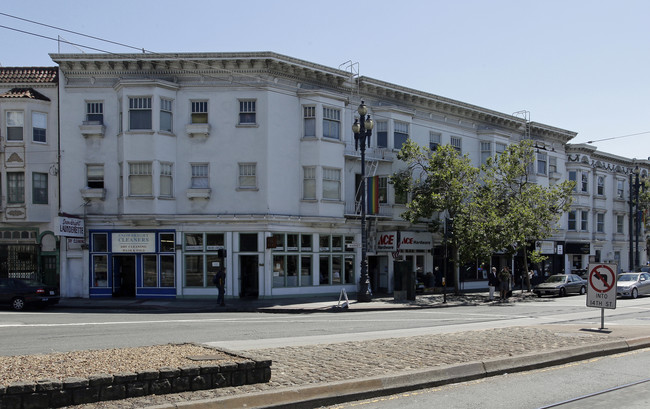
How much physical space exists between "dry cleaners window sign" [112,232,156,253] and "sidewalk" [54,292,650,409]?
1807 centimetres

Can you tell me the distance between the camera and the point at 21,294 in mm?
22891

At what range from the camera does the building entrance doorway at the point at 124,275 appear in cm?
2783

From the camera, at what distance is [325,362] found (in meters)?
9.30

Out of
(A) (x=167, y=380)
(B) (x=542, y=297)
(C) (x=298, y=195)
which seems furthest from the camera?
(B) (x=542, y=297)

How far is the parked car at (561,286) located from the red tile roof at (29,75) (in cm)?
2716

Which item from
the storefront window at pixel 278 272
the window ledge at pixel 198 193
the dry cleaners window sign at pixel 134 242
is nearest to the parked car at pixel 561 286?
the storefront window at pixel 278 272

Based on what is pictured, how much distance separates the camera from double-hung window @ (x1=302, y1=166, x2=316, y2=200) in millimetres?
28750

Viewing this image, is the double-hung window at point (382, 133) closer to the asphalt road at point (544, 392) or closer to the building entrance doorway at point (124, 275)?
the building entrance doorway at point (124, 275)

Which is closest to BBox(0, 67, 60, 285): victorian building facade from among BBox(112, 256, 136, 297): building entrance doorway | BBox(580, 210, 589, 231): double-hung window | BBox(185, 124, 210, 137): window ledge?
BBox(112, 256, 136, 297): building entrance doorway

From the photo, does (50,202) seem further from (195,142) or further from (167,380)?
(167,380)

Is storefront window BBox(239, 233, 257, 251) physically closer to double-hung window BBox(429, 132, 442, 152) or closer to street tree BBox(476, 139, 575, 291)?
street tree BBox(476, 139, 575, 291)

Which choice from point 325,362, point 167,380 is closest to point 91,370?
point 167,380

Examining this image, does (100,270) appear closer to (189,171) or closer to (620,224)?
(189,171)

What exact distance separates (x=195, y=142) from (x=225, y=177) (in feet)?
7.26
